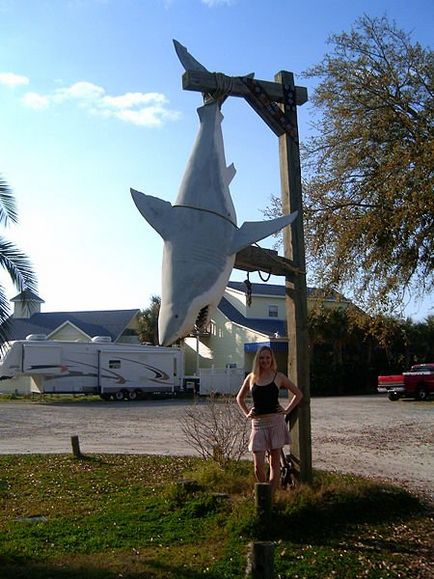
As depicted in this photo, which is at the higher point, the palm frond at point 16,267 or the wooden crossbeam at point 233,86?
the wooden crossbeam at point 233,86

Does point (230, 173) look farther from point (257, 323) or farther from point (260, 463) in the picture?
point (257, 323)

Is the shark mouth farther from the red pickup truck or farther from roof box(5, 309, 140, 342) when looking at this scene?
roof box(5, 309, 140, 342)

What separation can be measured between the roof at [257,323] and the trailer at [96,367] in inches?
217

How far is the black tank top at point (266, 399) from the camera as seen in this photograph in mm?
6414

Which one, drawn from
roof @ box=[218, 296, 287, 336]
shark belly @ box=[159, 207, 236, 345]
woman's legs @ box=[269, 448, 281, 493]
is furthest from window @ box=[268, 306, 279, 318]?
shark belly @ box=[159, 207, 236, 345]

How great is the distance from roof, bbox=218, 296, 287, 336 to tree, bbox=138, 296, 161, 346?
4272 millimetres

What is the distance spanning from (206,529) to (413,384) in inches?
966

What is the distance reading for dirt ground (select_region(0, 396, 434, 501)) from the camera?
37.3 ft

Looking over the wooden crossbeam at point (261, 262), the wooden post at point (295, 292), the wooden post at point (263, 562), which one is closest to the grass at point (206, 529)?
the wooden post at point (295, 292)

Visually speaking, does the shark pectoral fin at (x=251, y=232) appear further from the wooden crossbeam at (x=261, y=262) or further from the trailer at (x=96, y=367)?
the trailer at (x=96, y=367)

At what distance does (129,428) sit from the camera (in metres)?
18.1

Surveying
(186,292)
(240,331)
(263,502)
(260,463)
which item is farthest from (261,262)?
(240,331)

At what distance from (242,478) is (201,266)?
3289 millimetres

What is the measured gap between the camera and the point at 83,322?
132ft
